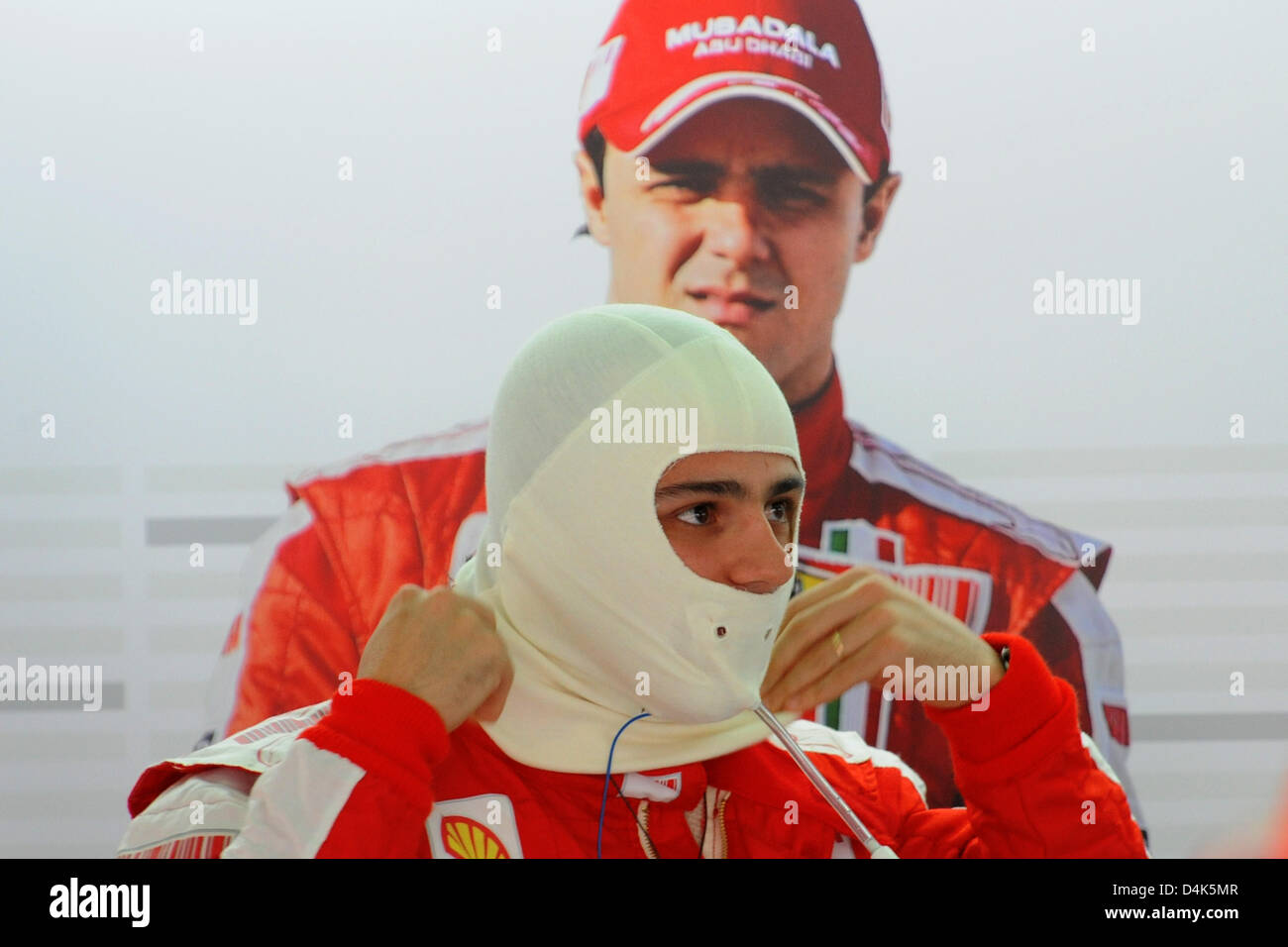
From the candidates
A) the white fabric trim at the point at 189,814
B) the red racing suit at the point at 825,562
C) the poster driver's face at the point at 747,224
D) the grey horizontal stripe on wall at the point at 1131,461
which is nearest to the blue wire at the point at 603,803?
the white fabric trim at the point at 189,814

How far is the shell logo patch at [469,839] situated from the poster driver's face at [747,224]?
4.98 ft

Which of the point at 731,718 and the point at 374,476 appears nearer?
the point at 731,718

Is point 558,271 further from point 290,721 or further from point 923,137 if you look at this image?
point 290,721

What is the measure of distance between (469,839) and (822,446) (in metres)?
1.56

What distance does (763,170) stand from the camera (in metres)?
2.81

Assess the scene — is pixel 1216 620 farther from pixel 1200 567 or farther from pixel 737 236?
pixel 737 236

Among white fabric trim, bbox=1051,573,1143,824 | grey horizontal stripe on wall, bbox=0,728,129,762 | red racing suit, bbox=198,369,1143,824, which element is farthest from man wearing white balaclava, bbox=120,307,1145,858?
grey horizontal stripe on wall, bbox=0,728,129,762

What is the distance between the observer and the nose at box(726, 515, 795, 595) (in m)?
1.47

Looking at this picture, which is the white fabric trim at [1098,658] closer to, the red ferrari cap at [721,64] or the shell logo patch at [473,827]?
the red ferrari cap at [721,64]

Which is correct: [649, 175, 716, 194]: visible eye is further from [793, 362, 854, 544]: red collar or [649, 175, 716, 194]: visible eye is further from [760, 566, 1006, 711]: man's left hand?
[760, 566, 1006, 711]: man's left hand

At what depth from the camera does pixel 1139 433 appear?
278 cm

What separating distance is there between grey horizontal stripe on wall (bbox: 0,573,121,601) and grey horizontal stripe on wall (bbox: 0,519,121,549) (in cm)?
7
